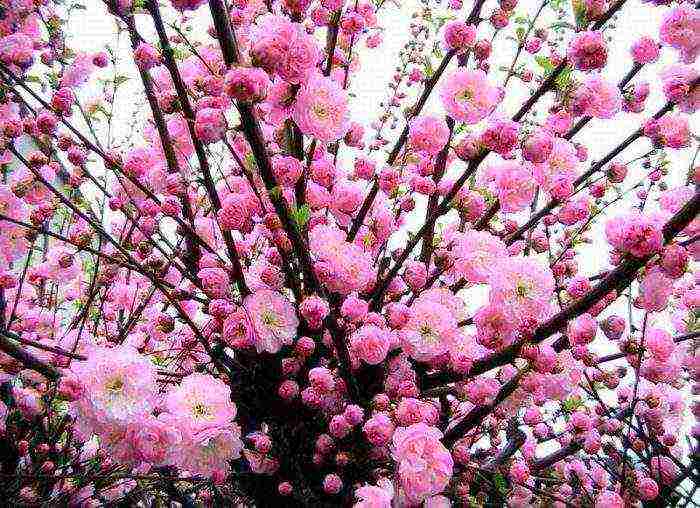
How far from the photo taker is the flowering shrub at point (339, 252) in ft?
3.50

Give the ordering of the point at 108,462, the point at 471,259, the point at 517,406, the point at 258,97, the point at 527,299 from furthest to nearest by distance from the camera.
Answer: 1. the point at 108,462
2. the point at 517,406
3. the point at 471,259
4. the point at 527,299
5. the point at 258,97

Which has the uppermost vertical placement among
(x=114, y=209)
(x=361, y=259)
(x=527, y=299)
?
(x=114, y=209)

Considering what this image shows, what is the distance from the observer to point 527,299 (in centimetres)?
115

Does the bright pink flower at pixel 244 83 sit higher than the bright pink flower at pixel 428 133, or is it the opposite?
the bright pink flower at pixel 428 133

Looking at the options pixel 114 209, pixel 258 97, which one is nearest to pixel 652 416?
pixel 258 97

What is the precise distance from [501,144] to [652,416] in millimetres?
1355

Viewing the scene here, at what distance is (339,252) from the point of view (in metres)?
1.21

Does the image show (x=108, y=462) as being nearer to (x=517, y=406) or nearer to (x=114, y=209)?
(x=114, y=209)

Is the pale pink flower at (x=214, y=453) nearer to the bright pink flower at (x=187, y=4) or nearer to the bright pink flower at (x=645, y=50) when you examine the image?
the bright pink flower at (x=187, y=4)

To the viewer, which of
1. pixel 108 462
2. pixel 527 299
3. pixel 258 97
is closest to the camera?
pixel 258 97

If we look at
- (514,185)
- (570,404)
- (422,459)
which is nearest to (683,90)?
(514,185)

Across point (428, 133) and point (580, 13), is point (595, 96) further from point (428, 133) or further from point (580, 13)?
point (428, 133)

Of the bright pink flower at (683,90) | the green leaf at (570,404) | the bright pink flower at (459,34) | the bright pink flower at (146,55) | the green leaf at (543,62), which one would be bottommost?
the green leaf at (570,404)

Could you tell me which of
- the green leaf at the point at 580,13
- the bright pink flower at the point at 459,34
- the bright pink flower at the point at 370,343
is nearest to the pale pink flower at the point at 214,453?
the bright pink flower at the point at 370,343
